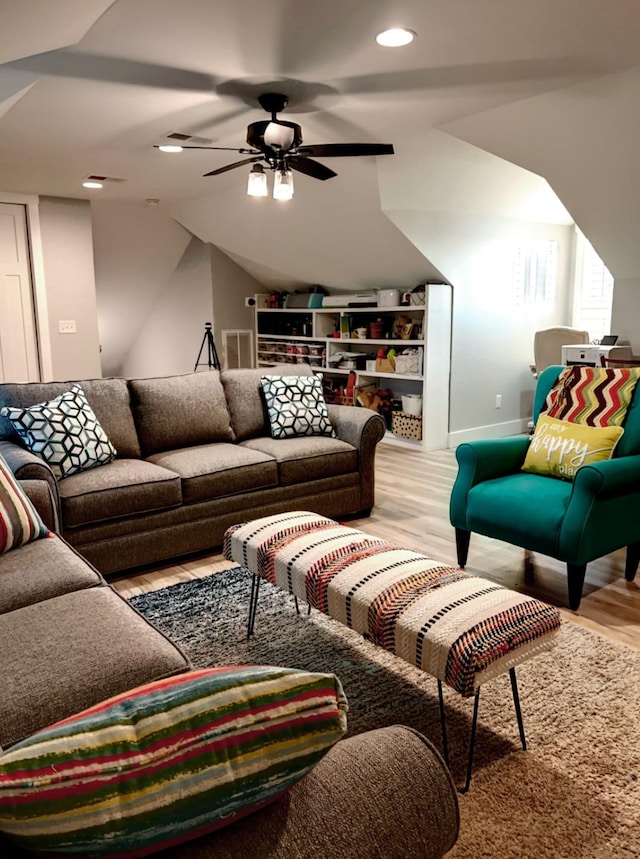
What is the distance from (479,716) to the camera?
1992 mm

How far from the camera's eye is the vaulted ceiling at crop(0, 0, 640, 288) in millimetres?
2434

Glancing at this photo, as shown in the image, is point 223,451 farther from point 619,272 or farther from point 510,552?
point 619,272

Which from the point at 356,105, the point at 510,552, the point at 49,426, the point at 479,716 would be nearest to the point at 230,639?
the point at 479,716

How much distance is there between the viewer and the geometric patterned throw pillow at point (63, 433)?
2956 mm

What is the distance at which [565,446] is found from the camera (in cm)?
294

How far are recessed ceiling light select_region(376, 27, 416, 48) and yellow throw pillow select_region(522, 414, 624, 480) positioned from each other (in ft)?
5.91

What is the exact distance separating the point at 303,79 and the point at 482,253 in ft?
9.83

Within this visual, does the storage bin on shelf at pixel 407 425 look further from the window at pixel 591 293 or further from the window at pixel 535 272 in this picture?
the window at pixel 591 293

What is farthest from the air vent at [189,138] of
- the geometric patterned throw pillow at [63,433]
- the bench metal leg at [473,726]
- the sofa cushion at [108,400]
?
the bench metal leg at [473,726]

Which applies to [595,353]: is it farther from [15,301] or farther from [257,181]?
[15,301]

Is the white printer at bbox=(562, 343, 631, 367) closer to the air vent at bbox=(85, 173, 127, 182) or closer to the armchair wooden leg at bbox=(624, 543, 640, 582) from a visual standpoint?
the armchair wooden leg at bbox=(624, 543, 640, 582)

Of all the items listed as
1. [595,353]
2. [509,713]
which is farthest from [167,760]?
[595,353]

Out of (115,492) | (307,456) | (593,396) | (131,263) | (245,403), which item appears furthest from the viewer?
(131,263)

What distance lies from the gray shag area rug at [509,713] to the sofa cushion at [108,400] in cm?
91
